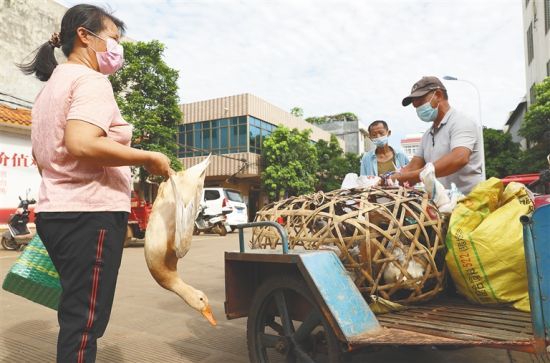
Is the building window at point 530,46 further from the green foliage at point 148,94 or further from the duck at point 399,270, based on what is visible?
the duck at point 399,270

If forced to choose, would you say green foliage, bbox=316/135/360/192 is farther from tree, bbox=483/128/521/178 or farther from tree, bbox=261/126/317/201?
tree, bbox=483/128/521/178

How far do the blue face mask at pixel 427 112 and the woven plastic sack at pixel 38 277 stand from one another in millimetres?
2684

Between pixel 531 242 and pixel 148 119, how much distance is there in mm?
17409

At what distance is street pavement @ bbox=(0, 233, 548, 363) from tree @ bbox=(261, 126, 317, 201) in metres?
21.0

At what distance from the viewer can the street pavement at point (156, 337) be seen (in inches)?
118

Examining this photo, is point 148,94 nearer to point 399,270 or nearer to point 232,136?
point 232,136

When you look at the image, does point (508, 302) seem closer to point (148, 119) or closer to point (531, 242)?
point (531, 242)

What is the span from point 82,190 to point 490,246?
74.9 inches

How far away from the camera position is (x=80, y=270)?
1666mm

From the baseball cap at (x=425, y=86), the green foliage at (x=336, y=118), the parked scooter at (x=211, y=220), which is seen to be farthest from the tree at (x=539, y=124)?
the green foliage at (x=336, y=118)

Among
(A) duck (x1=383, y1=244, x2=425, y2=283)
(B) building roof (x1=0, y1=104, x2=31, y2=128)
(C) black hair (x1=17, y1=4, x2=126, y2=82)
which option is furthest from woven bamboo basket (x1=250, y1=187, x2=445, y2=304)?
(B) building roof (x1=0, y1=104, x2=31, y2=128)

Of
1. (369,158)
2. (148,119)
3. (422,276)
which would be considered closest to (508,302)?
(422,276)

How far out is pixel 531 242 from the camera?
5.39 ft

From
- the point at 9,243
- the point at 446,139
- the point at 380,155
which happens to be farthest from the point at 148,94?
the point at 446,139
